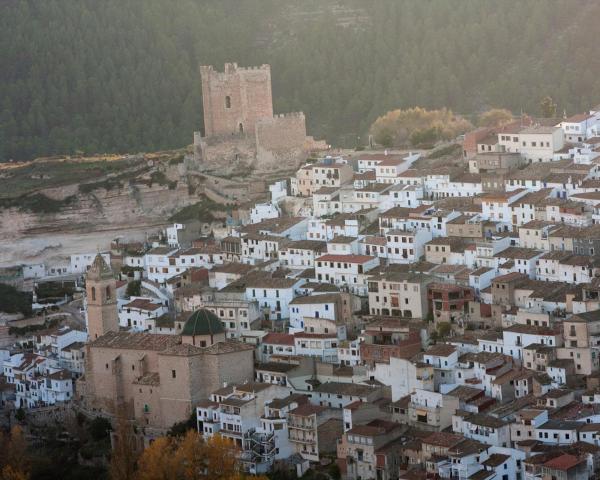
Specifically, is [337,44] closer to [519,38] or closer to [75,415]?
[519,38]

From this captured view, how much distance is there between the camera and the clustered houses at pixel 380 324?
41.2 m

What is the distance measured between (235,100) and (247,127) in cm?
115

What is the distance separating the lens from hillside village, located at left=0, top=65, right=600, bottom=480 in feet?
136

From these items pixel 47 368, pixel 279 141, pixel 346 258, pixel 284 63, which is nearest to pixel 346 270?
pixel 346 258

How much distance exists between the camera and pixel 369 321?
153ft

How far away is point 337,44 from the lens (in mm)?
85938

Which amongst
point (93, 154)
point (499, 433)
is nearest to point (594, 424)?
point (499, 433)

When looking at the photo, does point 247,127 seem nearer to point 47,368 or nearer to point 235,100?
point 235,100

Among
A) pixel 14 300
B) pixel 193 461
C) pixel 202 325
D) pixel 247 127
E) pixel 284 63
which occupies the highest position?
pixel 284 63

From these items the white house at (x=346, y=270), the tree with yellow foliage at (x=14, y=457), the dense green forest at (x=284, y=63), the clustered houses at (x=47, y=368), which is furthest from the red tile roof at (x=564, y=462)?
the dense green forest at (x=284, y=63)

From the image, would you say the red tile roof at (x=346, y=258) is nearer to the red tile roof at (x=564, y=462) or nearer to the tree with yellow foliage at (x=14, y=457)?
the tree with yellow foliage at (x=14, y=457)

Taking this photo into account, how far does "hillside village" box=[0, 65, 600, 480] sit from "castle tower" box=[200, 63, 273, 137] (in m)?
3.57

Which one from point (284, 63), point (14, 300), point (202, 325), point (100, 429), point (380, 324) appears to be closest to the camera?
point (380, 324)

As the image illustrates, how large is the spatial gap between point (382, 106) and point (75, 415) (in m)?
31.3
